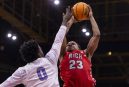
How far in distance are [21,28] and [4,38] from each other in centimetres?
102

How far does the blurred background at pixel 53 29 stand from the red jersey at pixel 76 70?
8.58 meters

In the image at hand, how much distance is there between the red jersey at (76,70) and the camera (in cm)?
504

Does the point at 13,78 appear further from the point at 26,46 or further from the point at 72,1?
the point at 72,1

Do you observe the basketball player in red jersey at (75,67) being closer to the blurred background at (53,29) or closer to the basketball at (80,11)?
the basketball at (80,11)

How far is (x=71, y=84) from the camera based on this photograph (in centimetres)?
507

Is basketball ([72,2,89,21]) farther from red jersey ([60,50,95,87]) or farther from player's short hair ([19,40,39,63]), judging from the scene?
player's short hair ([19,40,39,63])

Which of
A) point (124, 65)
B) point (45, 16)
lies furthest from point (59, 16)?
point (124, 65)

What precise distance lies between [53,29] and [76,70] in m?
11.7

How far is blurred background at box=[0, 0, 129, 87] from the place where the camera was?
14.4 metres

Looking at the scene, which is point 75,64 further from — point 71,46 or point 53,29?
point 53,29

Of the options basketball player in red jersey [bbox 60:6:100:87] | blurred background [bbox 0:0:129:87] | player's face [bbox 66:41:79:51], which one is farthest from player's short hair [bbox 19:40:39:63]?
blurred background [bbox 0:0:129:87]

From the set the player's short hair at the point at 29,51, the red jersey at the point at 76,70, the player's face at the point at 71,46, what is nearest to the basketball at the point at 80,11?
the player's face at the point at 71,46

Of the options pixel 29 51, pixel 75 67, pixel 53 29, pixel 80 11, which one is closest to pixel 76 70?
pixel 75 67

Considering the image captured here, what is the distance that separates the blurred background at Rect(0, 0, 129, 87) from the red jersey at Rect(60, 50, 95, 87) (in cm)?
858
